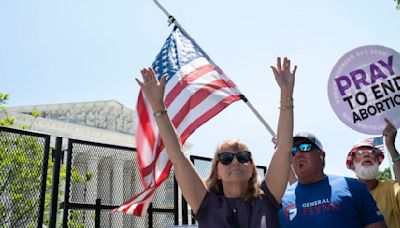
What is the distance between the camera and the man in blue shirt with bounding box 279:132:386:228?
292 cm

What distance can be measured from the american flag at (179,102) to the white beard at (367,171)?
5.50 feet

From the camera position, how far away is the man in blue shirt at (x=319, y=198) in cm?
292

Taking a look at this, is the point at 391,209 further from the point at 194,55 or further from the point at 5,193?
the point at 5,193

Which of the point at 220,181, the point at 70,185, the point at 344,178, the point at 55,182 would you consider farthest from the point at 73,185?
the point at 344,178

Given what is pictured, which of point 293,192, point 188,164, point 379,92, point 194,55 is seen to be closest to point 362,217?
point 293,192

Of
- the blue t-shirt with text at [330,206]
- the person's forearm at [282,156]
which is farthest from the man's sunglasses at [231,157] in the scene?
the blue t-shirt with text at [330,206]

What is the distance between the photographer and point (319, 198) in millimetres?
3027

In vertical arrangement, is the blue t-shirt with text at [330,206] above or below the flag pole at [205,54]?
below

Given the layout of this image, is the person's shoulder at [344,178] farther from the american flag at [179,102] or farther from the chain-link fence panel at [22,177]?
the chain-link fence panel at [22,177]

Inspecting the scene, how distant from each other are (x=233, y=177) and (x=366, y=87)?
2.52m

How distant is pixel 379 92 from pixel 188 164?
8.96ft

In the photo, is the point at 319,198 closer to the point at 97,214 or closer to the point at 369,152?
the point at 369,152

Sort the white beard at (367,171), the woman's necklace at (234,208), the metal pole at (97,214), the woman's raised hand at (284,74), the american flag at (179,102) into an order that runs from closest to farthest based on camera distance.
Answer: the woman's necklace at (234,208), the woman's raised hand at (284,74), the white beard at (367,171), the american flag at (179,102), the metal pole at (97,214)

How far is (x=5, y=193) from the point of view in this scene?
5059 mm
